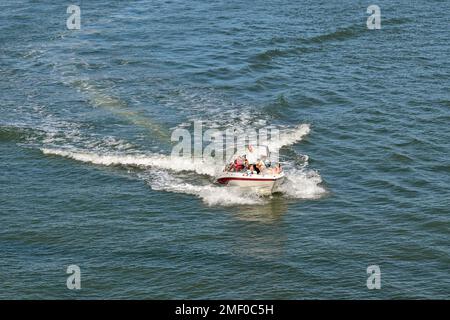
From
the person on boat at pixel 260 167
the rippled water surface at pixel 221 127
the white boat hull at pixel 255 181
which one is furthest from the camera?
the person on boat at pixel 260 167

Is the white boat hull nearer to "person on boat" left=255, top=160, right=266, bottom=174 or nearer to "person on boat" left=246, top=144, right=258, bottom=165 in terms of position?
"person on boat" left=255, top=160, right=266, bottom=174

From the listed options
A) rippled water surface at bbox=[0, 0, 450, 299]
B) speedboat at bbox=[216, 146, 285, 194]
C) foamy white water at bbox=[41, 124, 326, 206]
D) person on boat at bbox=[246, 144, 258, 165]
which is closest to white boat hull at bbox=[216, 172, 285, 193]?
speedboat at bbox=[216, 146, 285, 194]

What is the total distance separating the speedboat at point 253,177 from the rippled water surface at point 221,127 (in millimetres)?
579

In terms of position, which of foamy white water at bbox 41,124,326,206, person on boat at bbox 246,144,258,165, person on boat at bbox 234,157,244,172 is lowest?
foamy white water at bbox 41,124,326,206

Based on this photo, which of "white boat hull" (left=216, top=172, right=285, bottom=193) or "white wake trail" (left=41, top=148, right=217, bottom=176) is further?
"white wake trail" (left=41, top=148, right=217, bottom=176)

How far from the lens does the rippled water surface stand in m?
40.0

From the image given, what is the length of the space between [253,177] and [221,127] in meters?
11.5

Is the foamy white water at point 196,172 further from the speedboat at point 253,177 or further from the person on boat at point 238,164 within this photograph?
the person on boat at point 238,164

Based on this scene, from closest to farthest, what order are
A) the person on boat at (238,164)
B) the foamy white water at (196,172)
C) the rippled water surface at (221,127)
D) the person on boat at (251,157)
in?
the rippled water surface at (221,127) → the foamy white water at (196,172) → the person on boat at (251,157) → the person on boat at (238,164)

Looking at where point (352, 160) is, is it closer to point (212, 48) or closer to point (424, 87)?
point (424, 87)

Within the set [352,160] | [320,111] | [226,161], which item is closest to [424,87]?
[320,111]

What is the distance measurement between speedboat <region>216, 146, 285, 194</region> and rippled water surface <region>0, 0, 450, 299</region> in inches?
22.8

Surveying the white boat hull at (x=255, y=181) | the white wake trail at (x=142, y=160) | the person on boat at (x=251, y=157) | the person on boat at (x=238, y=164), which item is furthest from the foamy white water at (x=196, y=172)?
the person on boat at (x=251, y=157)

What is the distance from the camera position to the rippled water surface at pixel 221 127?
40.0 meters
